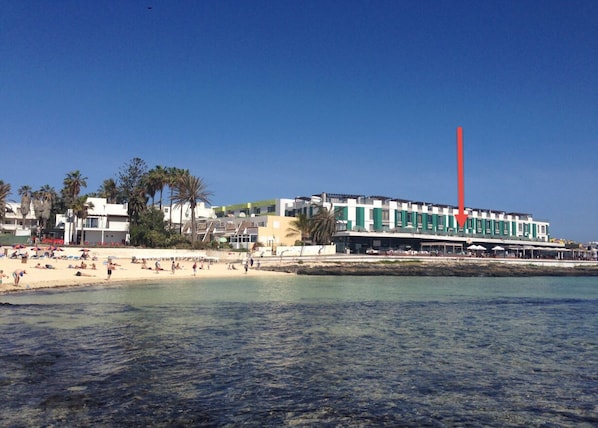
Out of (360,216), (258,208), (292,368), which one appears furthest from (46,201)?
(292,368)

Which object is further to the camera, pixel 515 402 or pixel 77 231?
pixel 77 231

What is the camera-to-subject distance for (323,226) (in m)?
81.4

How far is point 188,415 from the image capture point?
30.2ft

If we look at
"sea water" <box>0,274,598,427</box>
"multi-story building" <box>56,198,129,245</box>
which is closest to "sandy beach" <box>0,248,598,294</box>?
"multi-story building" <box>56,198,129,245</box>

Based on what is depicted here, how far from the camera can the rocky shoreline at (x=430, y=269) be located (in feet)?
218

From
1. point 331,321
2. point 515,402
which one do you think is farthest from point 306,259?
point 515,402

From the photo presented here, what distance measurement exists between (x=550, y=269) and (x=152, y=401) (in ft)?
268

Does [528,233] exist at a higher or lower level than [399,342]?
higher

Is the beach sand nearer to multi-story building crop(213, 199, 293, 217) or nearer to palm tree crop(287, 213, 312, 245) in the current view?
palm tree crop(287, 213, 312, 245)

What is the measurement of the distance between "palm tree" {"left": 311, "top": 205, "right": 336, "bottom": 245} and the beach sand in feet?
54.9

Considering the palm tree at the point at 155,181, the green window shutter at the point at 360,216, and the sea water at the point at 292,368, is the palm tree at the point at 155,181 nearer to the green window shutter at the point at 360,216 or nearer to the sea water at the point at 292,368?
the green window shutter at the point at 360,216

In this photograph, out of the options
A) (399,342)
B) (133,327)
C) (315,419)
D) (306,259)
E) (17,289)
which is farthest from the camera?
(306,259)

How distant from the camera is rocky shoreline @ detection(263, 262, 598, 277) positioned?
Answer: 218 ft

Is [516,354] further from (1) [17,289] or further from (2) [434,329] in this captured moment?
(1) [17,289]
